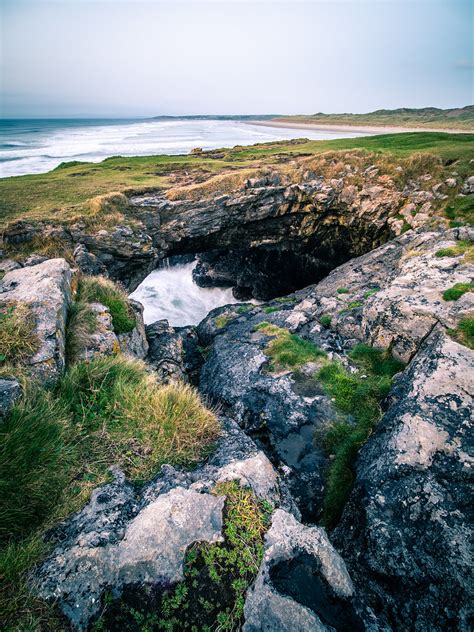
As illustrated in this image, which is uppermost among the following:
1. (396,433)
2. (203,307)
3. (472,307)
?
(472,307)

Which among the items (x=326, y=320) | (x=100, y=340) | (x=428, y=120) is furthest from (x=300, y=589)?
(x=428, y=120)

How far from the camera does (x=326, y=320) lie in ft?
38.0

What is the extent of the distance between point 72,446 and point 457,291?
902 centimetres

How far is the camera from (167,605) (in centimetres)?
280

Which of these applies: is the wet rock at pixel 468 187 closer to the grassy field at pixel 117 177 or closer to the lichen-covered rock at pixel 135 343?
the grassy field at pixel 117 177

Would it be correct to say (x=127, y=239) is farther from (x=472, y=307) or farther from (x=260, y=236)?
(x=472, y=307)

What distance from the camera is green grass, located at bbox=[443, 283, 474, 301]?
26.1ft

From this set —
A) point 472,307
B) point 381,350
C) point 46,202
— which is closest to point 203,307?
point 46,202

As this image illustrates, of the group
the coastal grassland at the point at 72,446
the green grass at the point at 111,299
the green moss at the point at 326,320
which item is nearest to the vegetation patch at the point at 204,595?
the coastal grassland at the point at 72,446

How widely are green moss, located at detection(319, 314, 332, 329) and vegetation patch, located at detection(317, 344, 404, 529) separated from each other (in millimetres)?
2279

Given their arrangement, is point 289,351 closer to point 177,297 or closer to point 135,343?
point 135,343

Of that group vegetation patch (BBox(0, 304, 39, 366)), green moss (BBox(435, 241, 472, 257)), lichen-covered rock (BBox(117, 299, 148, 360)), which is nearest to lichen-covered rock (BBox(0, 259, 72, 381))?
vegetation patch (BBox(0, 304, 39, 366))

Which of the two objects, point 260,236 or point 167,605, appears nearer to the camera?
point 167,605

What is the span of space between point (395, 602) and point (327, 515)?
1.73 m
